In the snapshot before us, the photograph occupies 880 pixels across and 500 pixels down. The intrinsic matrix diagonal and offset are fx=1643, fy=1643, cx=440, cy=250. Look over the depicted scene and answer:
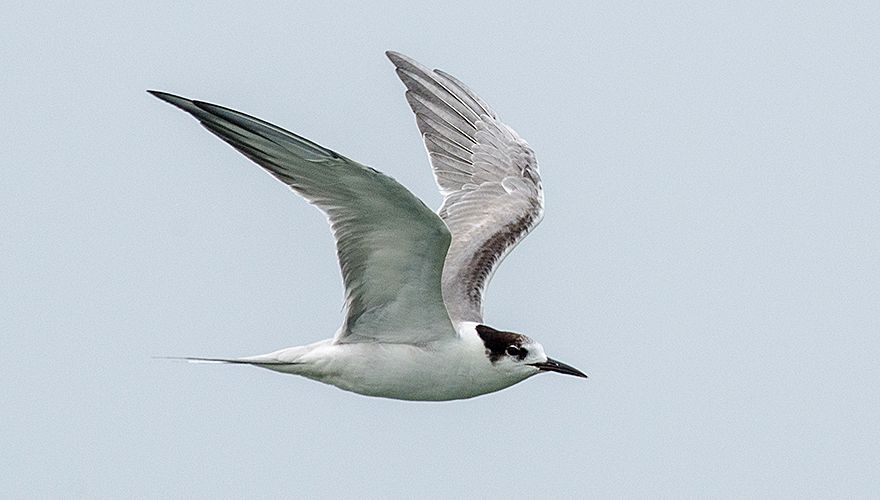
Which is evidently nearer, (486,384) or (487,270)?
(486,384)

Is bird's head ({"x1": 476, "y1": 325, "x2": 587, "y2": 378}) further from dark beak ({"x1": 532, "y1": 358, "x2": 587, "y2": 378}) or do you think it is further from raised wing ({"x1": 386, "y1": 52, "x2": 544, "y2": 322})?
raised wing ({"x1": 386, "y1": 52, "x2": 544, "y2": 322})

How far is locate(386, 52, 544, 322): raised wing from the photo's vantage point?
1391 centimetres

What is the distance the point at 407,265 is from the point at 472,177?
4.21 metres

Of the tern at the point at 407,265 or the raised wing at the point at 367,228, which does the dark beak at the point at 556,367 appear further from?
the raised wing at the point at 367,228

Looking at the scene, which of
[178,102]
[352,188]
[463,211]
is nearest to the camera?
[178,102]

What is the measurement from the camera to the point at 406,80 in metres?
16.2

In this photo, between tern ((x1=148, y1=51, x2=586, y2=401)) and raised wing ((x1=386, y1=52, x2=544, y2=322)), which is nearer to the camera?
tern ((x1=148, y1=51, x2=586, y2=401))

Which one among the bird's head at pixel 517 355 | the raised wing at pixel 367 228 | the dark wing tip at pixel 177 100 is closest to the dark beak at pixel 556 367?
the bird's head at pixel 517 355

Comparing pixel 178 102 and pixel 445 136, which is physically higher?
pixel 445 136

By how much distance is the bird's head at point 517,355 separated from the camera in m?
12.2

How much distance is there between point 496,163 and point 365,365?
165 inches

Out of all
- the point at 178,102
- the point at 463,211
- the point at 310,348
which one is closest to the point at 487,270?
the point at 463,211

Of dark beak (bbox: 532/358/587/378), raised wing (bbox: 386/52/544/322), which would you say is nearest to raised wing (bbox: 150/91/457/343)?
dark beak (bbox: 532/358/587/378)

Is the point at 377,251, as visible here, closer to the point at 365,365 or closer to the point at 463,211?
the point at 365,365
